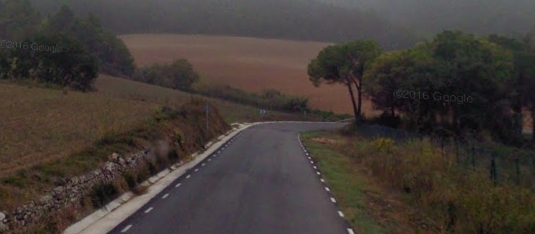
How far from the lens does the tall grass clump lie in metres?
13.7

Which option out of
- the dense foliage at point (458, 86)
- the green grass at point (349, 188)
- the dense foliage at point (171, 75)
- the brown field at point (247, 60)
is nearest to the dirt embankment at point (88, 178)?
the green grass at point (349, 188)

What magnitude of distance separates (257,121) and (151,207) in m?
71.1

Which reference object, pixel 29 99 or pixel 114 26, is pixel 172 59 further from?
pixel 29 99

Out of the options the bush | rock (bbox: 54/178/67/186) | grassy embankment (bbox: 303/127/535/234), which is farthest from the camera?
the bush

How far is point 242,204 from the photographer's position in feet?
64.7

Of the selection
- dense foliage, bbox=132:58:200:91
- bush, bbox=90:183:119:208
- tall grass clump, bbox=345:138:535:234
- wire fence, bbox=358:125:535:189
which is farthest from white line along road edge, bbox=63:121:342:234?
dense foliage, bbox=132:58:200:91

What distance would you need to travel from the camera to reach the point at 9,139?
1032 inches

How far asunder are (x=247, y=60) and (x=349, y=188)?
92354mm

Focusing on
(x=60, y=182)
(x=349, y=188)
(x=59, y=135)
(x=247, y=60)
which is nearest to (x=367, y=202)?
(x=349, y=188)

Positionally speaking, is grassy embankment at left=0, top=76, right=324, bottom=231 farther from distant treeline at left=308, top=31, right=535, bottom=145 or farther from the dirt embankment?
distant treeline at left=308, top=31, right=535, bottom=145

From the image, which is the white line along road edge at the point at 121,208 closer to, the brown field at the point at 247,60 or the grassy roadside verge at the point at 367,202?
the grassy roadside verge at the point at 367,202

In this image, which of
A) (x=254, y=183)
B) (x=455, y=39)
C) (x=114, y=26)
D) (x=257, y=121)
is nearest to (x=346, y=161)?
(x=254, y=183)

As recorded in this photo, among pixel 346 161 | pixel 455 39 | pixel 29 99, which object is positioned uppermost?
pixel 455 39

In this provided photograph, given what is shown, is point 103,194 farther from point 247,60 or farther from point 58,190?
point 247,60
